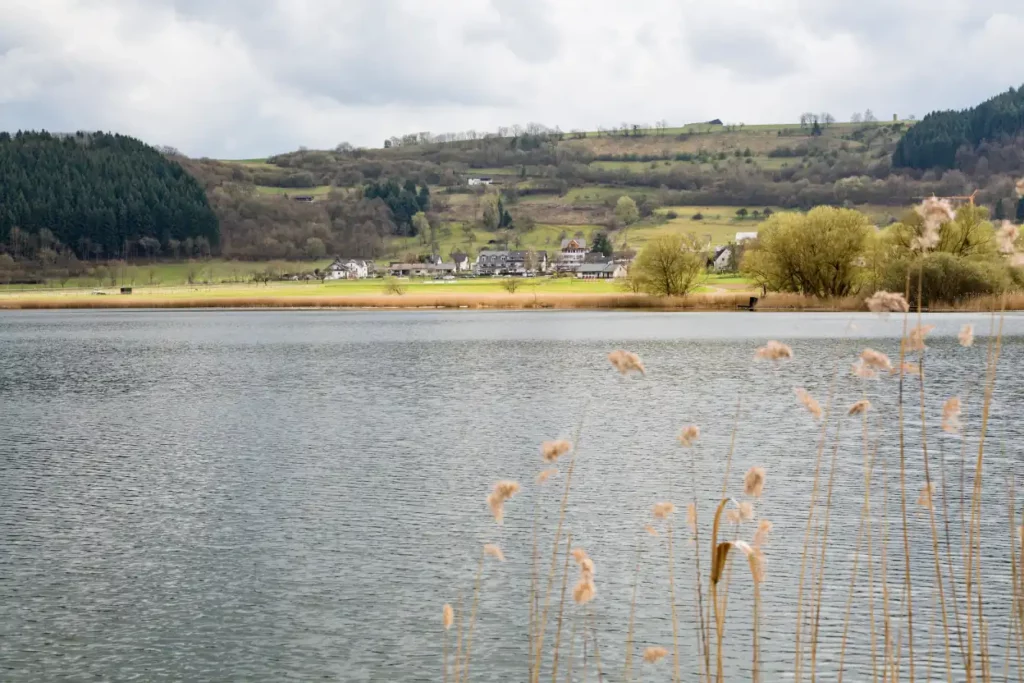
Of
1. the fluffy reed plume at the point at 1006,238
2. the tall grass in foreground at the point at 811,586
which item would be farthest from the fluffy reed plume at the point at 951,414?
the fluffy reed plume at the point at 1006,238

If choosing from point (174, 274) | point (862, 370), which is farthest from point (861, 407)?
point (174, 274)

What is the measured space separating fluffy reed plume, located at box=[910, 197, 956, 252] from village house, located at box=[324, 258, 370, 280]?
172113mm

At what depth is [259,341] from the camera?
68438mm

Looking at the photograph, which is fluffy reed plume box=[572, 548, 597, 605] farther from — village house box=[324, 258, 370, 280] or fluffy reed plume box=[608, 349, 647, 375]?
village house box=[324, 258, 370, 280]

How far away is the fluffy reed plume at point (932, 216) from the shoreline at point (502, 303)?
6862 cm

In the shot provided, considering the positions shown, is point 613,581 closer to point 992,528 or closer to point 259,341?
point 992,528

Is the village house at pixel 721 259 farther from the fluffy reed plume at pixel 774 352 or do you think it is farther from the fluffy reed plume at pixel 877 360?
the fluffy reed plume at pixel 774 352

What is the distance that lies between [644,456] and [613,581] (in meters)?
9.90

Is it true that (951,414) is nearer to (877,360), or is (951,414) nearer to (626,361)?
(877,360)

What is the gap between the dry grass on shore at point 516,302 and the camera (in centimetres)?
8150

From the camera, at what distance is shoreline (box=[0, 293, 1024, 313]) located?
81.9 m

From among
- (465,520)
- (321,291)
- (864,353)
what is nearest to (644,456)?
(465,520)

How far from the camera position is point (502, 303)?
345ft

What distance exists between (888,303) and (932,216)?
100 centimetres
